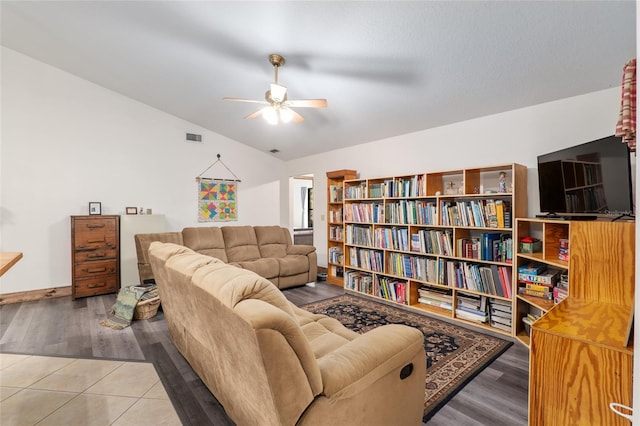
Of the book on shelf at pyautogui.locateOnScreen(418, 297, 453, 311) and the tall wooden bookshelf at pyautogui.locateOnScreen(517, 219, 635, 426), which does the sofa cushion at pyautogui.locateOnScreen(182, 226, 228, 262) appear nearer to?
the book on shelf at pyautogui.locateOnScreen(418, 297, 453, 311)

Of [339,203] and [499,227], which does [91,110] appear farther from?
[499,227]

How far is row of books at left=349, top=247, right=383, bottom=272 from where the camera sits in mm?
3958

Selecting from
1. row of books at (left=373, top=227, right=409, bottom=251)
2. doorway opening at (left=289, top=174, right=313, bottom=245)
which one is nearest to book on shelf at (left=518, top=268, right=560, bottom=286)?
row of books at (left=373, top=227, right=409, bottom=251)

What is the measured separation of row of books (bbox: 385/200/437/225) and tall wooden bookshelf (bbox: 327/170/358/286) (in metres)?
1.04

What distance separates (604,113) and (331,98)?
8.39ft

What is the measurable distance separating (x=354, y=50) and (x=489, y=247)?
2.29 m

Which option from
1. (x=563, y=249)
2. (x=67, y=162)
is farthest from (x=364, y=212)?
(x=67, y=162)

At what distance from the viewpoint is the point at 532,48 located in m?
2.17

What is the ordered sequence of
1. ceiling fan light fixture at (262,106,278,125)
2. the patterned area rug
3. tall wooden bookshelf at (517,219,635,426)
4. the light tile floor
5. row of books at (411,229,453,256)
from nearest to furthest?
1. tall wooden bookshelf at (517,219,635,426)
2. the light tile floor
3. the patterned area rug
4. ceiling fan light fixture at (262,106,278,125)
5. row of books at (411,229,453,256)

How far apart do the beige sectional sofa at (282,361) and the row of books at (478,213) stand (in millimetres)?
1969

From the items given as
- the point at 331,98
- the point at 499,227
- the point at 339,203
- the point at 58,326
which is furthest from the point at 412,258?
the point at 58,326

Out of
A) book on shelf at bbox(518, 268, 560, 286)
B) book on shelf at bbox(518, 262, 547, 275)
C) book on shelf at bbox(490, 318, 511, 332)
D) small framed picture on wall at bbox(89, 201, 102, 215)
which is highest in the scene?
small framed picture on wall at bbox(89, 201, 102, 215)

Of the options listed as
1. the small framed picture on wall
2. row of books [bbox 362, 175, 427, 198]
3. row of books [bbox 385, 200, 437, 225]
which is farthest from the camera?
the small framed picture on wall

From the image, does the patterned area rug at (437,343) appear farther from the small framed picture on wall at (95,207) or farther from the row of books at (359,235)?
the small framed picture on wall at (95,207)
